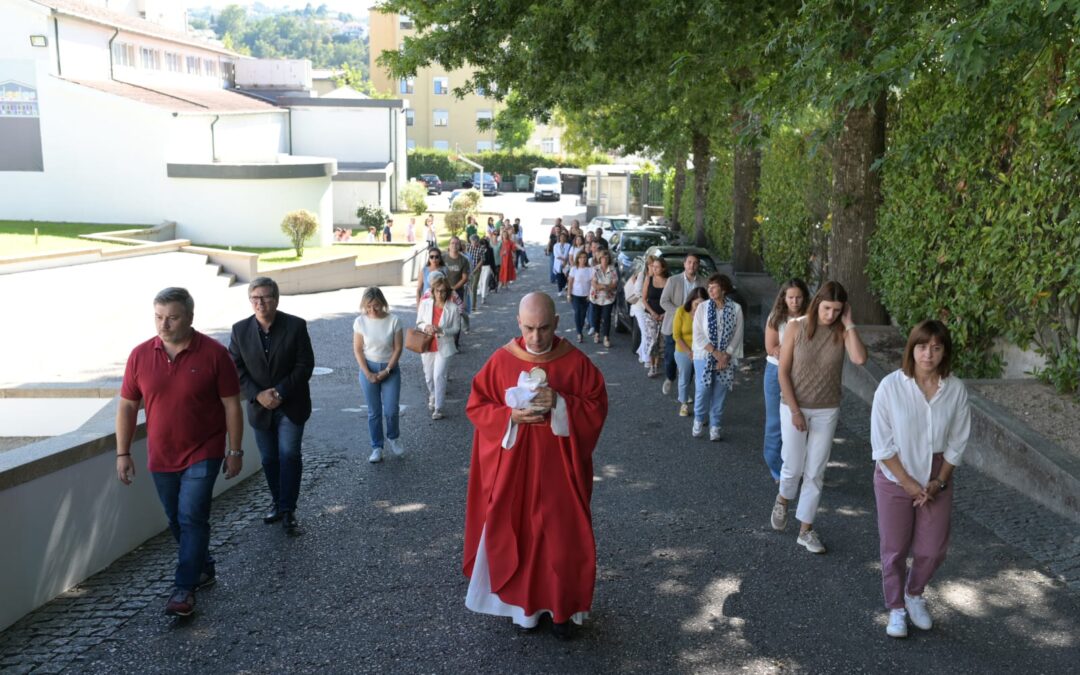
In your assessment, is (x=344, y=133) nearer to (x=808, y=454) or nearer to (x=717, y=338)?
(x=717, y=338)

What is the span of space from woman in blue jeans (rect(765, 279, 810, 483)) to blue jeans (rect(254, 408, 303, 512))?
11.5ft

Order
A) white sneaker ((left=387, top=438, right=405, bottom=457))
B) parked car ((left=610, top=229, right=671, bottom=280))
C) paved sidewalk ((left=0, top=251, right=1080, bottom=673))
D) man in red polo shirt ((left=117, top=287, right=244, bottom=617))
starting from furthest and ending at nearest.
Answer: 1. parked car ((left=610, top=229, right=671, bottom=280))
2. white sneaker ((left=387, top=438, right=405, bottom=457))
3. man in red polo shirt ((left=117, top=287, right=244, bottom=617))
4. paved sidewalk ((left=0, top=251, right=1080, bottom=673))

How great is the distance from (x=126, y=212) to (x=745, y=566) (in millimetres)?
29744

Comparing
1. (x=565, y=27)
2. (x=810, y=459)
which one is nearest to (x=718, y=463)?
(x=810, y=459)

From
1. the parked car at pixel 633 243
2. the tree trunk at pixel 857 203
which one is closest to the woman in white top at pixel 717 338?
the tree trunk at pixel 857 203

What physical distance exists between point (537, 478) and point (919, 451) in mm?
2046

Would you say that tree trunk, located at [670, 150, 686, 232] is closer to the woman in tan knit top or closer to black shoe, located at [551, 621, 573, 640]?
the woman in tan knit top

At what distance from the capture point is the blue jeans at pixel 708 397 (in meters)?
10.2

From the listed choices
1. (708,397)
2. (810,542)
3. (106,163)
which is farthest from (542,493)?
(106,163)

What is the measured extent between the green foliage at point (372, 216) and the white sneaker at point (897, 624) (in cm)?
3847

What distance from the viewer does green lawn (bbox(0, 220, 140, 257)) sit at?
77.0 feet

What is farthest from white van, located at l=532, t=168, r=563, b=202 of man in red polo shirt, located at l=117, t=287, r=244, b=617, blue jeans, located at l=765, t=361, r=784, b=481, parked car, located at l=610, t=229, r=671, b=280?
man in red polo shirt, located at l=117, t=287, r=244, b=617

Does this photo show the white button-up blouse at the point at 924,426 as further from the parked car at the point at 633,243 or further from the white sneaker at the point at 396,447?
the parked car at the point at 633,243

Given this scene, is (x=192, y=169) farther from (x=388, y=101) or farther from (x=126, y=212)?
(x=388, y=101)
